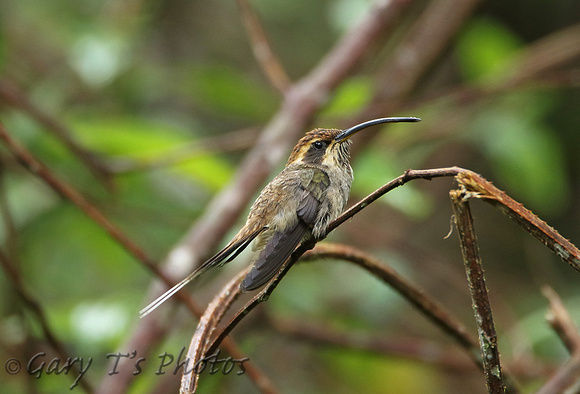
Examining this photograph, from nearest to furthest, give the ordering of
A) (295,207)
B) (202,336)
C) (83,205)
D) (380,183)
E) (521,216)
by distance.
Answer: (521,216)
(202,336)
(295,207)
(83,205)
(380,183)

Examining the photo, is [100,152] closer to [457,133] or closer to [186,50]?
[457,133]

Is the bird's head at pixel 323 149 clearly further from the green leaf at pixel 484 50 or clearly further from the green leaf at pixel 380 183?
the green leaf at pixel 484 50

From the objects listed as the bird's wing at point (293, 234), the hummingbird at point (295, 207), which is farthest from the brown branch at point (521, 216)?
the bird's wing at point (293, 234)

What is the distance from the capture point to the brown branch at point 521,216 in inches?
40.6

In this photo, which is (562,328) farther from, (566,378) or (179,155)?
(179,155)

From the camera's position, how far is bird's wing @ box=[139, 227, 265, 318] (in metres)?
1.45

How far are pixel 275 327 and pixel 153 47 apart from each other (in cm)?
384

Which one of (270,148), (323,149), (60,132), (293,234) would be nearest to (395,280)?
(293,234)

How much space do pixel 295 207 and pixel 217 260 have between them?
0.40 metres

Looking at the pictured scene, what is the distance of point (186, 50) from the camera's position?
6.47 meters

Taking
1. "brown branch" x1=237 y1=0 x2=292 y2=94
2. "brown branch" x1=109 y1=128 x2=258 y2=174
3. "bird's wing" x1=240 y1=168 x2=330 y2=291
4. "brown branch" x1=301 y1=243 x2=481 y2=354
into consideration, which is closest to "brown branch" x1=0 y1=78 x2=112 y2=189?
"brown branch" x1=109 y1=128 x2=258 y2=174

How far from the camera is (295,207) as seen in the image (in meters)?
1.93

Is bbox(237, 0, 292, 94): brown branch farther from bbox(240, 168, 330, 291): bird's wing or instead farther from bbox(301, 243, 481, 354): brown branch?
bbox(301, 243, 481, 354): brown branch

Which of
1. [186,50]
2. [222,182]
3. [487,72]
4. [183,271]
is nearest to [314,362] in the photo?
[222,182]
